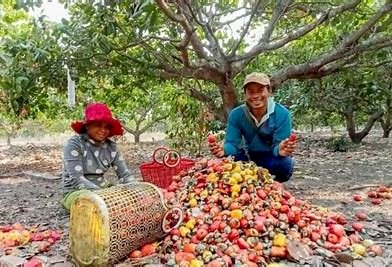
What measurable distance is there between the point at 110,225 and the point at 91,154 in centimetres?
123

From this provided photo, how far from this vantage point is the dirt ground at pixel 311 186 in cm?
370

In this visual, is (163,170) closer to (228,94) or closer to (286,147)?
(286,147)

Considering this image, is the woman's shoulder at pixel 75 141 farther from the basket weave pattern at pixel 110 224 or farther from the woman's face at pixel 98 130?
the basket weave pattern at pixel 110 224

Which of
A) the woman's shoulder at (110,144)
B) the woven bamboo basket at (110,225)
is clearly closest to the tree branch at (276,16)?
the woman's shoulder at (110,144)

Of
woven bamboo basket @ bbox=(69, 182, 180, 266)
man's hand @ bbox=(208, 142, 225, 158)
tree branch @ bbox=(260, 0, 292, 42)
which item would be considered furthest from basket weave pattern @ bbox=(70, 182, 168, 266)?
tree branch @ bbox=(260, 0, 292, 42)

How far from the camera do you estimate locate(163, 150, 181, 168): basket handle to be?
4341mm

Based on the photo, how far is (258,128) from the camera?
3902 millimetres

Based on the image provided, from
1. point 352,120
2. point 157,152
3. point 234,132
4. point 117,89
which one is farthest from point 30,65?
point 352,120

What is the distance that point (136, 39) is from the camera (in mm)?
4797

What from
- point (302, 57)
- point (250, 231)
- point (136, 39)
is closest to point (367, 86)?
point (302, 57)

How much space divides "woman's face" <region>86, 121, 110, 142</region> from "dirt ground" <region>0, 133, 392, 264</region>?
67 cm

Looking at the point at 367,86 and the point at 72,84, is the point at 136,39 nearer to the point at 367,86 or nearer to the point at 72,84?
the point at 72,84

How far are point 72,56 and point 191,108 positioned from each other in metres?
2.48

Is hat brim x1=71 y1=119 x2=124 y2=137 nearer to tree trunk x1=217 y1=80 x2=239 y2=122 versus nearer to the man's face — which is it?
the man's face
